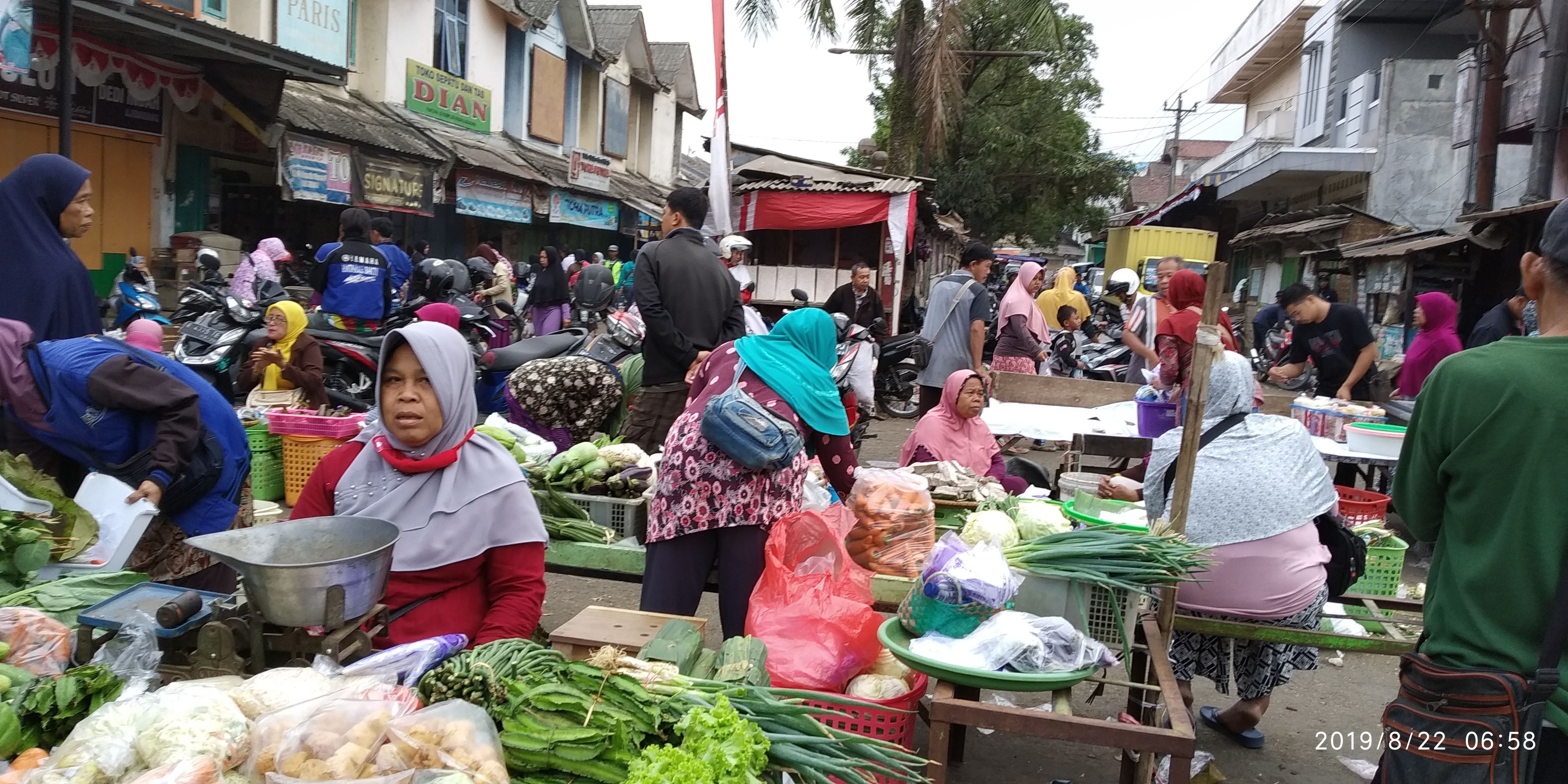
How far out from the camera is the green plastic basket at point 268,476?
6.50 metres

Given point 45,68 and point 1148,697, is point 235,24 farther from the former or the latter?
point 1148,697

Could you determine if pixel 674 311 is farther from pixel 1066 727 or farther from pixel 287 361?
pixel 1066 727

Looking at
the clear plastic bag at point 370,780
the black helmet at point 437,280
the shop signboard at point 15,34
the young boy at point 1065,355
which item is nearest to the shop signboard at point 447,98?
the black helmet at point 437,280

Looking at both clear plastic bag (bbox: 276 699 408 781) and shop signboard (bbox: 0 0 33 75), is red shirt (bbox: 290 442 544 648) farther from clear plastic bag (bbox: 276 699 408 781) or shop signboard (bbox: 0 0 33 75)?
shop signboard (bbox: 0 0 33 75)

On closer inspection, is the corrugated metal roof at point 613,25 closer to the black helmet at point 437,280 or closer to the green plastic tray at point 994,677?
the black helmet at point 437,280

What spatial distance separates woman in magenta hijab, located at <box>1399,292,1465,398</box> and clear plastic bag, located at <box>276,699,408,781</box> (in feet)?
26.5

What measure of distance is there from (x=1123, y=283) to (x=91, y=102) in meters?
15.4

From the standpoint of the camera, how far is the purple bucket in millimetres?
5844

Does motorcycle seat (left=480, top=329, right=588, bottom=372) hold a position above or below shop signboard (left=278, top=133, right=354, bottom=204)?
below

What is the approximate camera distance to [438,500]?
267 centimetres

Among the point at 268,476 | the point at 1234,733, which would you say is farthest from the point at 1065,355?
the point at 268,476

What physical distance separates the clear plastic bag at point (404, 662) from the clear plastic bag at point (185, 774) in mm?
336

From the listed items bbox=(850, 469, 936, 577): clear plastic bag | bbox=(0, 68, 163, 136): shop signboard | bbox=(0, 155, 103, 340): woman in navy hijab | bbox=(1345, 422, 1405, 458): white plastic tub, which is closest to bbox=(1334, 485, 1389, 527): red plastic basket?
bbox=(1345, 422, 1405, 458): white plastic tub

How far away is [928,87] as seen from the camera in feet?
57.4
